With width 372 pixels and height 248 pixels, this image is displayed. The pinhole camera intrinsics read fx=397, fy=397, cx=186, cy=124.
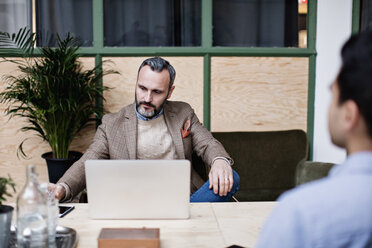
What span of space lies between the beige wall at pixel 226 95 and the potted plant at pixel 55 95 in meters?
0.14

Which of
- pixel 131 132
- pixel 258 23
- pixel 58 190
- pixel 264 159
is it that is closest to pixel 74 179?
pixel 58 190

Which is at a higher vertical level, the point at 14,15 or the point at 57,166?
the point at 14,15

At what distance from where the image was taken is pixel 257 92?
3.33 meters

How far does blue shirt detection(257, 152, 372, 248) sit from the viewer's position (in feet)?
2.05

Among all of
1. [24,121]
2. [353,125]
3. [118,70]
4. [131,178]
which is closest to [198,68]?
[118,70]

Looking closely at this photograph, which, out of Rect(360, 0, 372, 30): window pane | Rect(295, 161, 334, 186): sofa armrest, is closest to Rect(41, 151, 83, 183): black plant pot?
Rect(295, 161, 334, 186): sofa armrest

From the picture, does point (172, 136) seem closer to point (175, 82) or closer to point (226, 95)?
point (175, 82)

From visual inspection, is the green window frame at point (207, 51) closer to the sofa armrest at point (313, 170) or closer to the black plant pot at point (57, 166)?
the black plant pot at point (57, 166)

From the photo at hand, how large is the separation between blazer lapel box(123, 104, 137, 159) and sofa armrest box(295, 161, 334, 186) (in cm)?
113

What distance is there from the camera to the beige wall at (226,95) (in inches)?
127

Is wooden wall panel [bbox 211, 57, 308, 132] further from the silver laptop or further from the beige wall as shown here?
the silver laptop

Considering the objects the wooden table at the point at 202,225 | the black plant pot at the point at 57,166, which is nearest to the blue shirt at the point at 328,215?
the wooden table at the point at 202,225

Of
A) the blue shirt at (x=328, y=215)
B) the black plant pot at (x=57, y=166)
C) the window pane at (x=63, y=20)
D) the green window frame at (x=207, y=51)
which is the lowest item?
the black plant pot at (x=57, y=166)

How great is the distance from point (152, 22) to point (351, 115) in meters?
2.86
